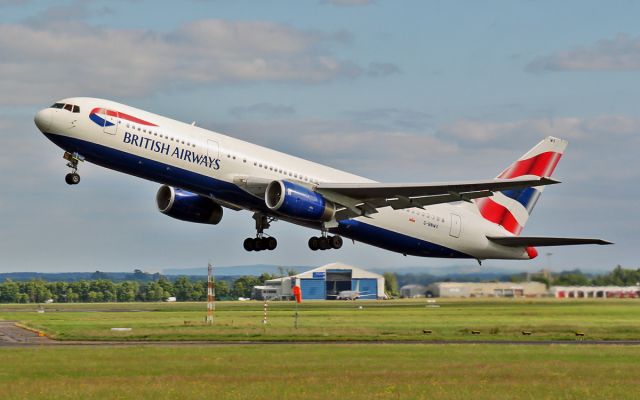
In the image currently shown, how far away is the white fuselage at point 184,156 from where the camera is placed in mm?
43938

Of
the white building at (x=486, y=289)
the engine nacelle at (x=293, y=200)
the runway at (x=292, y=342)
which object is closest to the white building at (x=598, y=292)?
the white building at (x=486, y=289)

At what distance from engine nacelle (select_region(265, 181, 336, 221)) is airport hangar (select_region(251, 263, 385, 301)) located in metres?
79.4

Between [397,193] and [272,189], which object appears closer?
[272,189]

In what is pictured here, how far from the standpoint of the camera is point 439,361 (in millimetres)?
36625

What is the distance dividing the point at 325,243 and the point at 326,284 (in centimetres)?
9119

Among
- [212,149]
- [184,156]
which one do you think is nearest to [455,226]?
[212,149]

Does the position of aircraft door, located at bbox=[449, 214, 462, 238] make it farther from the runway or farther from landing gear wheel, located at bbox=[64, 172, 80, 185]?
landing gear wheel, located at bbox=[64, 172, 80, 185]

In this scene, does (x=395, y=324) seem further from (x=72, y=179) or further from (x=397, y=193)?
(x=72, y=179)

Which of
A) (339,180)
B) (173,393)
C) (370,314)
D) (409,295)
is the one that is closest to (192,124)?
(339,180)

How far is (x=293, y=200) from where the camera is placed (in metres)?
46.5

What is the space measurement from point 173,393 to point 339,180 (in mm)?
24899

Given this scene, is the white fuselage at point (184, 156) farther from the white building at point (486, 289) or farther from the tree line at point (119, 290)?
the tree line at point (119, 290)

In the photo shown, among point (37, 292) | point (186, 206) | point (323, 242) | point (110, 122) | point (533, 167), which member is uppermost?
point (533, 167)

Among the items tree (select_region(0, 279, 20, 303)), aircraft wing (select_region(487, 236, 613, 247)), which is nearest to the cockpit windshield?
aircraft wing (select_region(487, 236, 613, 247))
